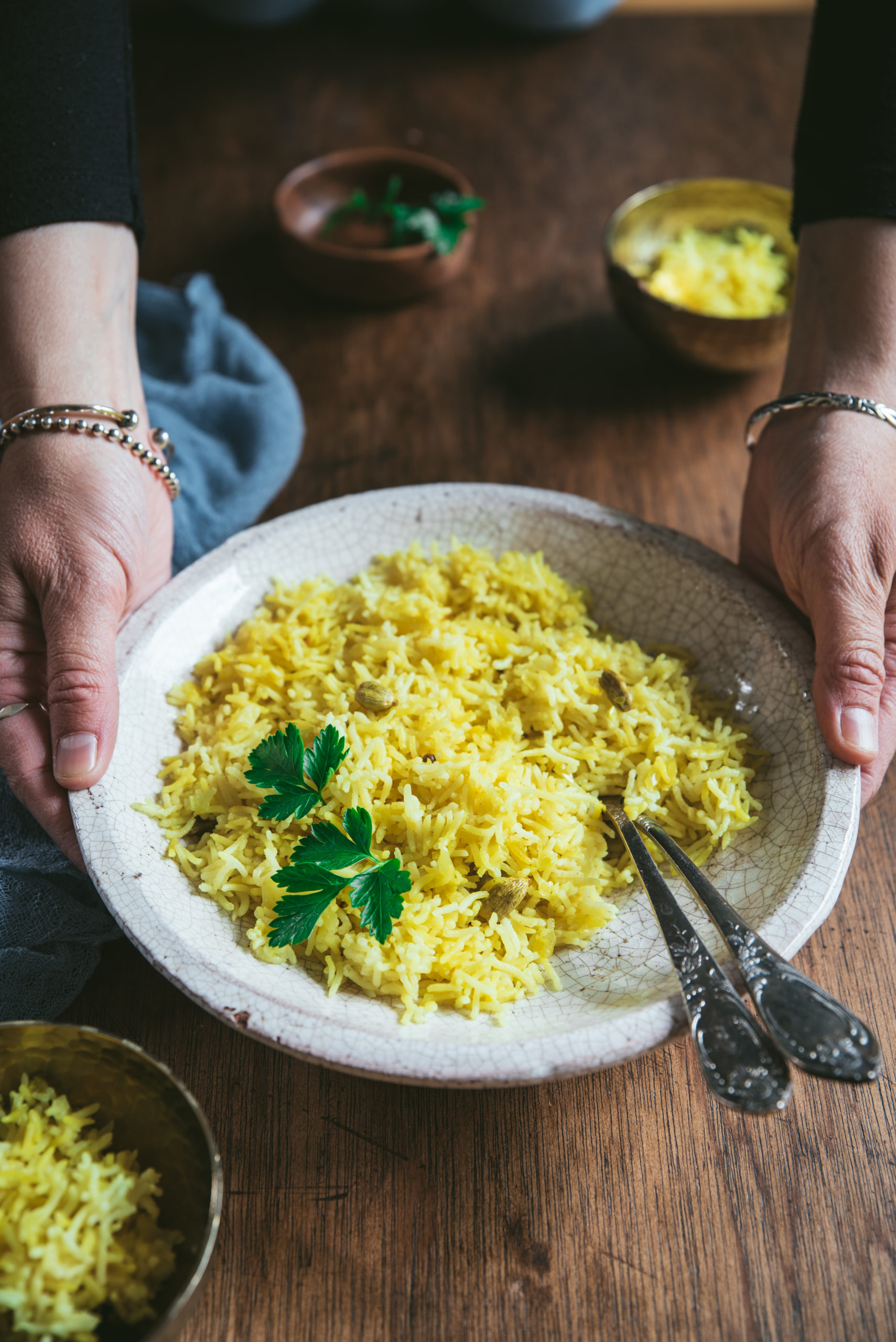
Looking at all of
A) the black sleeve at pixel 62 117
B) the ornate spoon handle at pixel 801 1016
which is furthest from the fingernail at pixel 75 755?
the black sleeve at pixel 62 117

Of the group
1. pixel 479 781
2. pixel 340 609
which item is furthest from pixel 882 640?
pixel 340 609

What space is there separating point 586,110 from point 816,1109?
3.28m

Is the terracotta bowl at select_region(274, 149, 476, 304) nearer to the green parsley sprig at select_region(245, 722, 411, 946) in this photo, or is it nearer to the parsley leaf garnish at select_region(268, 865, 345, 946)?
the green parsley sprig at select_region(245, 722, 411, 946)

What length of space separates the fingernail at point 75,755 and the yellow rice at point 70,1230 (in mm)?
436

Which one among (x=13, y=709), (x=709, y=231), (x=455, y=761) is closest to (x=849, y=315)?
(x=709, y=231)

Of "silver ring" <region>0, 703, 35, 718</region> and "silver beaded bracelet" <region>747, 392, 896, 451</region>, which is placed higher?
"silver beaded bracelet" <region>747, 392, 896, 451</region>

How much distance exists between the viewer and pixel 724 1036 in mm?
1132

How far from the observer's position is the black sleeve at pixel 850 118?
6.05 feet

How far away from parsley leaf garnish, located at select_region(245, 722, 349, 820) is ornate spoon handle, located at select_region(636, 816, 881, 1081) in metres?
0.56

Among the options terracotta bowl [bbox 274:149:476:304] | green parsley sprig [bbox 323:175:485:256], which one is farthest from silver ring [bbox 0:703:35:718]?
green parsley sprig [bbox 323:175:485:256]

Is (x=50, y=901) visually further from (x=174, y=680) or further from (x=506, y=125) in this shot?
(x=506, y=125)

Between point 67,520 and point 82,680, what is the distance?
0.31 metres

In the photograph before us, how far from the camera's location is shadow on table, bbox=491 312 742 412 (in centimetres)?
251

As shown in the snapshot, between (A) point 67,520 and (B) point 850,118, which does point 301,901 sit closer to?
(A) point 67,520
